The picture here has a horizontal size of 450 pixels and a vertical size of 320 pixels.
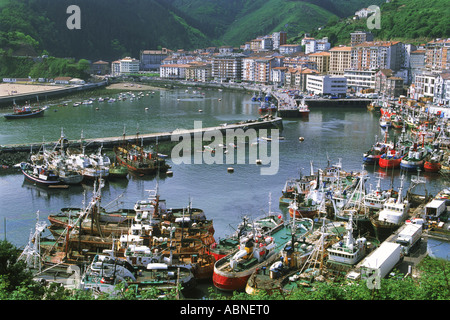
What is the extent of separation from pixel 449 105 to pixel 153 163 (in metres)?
23.8

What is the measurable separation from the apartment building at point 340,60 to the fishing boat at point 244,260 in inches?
1817

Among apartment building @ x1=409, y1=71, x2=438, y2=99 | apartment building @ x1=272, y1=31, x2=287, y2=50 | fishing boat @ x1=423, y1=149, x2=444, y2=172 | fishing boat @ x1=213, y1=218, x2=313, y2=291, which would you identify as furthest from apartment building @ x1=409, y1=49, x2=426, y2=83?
fishing boat @ x1=213, y1=218, x2=313, y2=291

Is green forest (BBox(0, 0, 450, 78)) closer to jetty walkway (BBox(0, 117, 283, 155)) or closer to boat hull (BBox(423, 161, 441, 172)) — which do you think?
jetty walkway (BBox(0, 117, 283, 155))

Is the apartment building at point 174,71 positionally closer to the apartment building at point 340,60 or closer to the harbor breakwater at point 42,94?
the harbor breakwater at point 42,94

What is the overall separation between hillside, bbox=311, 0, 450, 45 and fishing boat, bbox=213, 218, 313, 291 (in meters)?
50.3

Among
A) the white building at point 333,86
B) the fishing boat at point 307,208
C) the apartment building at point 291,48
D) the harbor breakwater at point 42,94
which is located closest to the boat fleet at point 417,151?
the fishing boat at point 307,208

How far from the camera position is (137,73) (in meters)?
79.7

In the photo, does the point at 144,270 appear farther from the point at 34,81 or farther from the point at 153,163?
the point at 34,81

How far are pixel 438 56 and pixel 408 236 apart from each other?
3951cm

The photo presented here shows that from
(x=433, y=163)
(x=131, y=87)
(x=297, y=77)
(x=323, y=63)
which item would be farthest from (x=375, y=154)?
(x=131, y=87)

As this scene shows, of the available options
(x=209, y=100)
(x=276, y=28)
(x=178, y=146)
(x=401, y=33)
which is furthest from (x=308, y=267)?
(x=276, y=28)

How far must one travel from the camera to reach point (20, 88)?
5522 cm

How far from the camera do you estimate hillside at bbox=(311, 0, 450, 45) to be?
56.7 metres

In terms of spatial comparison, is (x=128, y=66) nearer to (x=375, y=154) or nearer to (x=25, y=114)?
(x=25, y=114)
